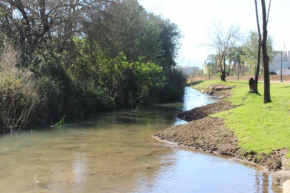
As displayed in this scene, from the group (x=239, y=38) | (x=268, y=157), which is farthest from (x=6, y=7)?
(x=239, y=38)

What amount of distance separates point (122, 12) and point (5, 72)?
1345 centimetres

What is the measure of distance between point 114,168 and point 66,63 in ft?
54.1

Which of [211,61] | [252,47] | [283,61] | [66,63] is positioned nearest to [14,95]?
[66,63]

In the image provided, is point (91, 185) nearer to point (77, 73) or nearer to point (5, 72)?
point (5, 72)

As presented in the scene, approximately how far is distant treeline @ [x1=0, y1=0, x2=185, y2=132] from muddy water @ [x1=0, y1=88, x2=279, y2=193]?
9.50 feet

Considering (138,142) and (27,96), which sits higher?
(27,96)

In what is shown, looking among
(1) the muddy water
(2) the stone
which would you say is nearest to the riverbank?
(1) the muddy water

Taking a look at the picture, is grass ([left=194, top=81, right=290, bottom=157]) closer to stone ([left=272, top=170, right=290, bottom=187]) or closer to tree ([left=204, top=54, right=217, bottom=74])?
stone ([left=272, top=170, right=290, bottom=187])

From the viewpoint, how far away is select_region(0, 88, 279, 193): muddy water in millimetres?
8289

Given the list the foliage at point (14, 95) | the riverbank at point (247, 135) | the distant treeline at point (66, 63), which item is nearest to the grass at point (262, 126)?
the riverbank at point (247, 135)

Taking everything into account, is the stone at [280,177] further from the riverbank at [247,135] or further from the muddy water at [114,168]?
the riverbank at [247,135]

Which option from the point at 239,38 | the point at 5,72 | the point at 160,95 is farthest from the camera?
the point at 239,38

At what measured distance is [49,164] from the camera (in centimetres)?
1048

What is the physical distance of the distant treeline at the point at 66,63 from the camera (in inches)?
680
